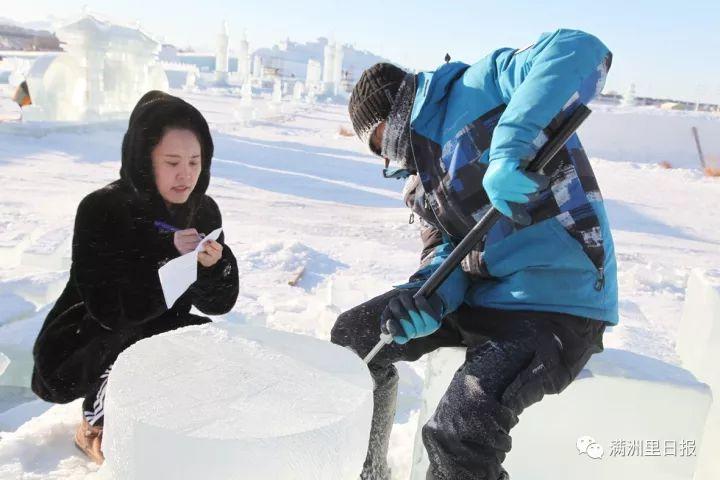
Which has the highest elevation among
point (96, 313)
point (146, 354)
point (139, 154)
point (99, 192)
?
point (139, 154)

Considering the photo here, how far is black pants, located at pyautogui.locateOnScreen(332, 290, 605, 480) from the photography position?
1397 millimetres

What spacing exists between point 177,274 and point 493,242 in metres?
0.94

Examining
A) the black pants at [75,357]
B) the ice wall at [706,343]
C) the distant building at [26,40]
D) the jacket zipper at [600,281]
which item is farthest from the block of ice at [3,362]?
the distant building at [26,40]

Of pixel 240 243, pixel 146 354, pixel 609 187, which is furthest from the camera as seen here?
pixel 609 187

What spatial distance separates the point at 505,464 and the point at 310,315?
5.52ft

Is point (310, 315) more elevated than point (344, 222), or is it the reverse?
point (310, 315)

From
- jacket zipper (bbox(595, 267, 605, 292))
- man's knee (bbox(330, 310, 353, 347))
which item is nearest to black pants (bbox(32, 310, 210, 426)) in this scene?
man's knee (bbox(330, 310, 353, 347))

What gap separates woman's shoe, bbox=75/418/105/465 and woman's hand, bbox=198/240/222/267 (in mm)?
605

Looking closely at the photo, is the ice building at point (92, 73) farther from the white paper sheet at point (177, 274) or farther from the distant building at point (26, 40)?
the distant building at point (26, 40)

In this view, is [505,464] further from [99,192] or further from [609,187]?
[609,187]

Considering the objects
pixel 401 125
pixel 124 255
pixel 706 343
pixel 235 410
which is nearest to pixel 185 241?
pixel 124 255

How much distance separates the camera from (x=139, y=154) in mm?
1926

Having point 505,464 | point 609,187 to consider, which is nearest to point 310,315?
point 505,464

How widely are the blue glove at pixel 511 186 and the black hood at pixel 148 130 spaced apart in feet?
3.46
